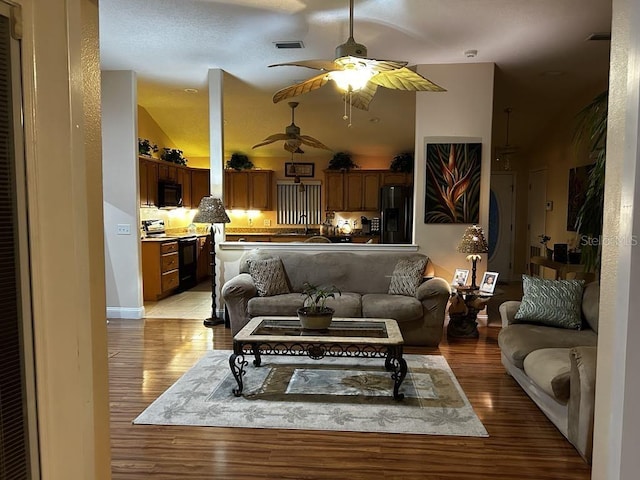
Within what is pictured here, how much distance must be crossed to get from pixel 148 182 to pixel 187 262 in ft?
5.03

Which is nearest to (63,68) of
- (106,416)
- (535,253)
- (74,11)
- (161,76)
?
(74,11)

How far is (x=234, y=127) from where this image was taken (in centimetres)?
823

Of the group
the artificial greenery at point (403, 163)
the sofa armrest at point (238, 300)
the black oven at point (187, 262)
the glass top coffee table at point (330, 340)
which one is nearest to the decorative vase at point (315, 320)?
the glass top coffee table at point (330, 340)

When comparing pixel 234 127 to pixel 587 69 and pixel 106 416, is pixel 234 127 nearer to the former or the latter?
pixel 587 69

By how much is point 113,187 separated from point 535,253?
6923mm

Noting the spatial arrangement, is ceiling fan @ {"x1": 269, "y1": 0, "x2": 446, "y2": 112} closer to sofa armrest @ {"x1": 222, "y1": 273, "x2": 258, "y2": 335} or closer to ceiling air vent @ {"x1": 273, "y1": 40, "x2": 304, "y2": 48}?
ceiling air vent @ {"x1": 273, "y1": 40, "x2": 304, "y2": 48}

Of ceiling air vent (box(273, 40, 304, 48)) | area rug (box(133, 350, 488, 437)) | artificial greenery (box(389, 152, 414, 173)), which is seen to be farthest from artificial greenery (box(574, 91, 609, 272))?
artificial greenery (box(389, 152, 414, 173))

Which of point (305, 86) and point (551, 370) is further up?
point (305, 86)

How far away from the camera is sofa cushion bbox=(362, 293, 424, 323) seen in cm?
435

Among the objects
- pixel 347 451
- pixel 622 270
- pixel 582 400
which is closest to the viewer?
pixel 622 270

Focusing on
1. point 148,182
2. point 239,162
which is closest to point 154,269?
point 148,182

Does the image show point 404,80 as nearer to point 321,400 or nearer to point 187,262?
point 321,400

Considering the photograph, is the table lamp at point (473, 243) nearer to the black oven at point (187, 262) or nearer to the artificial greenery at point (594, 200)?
the artificial greenery at point (594, 200)

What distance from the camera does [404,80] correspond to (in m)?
3.21
